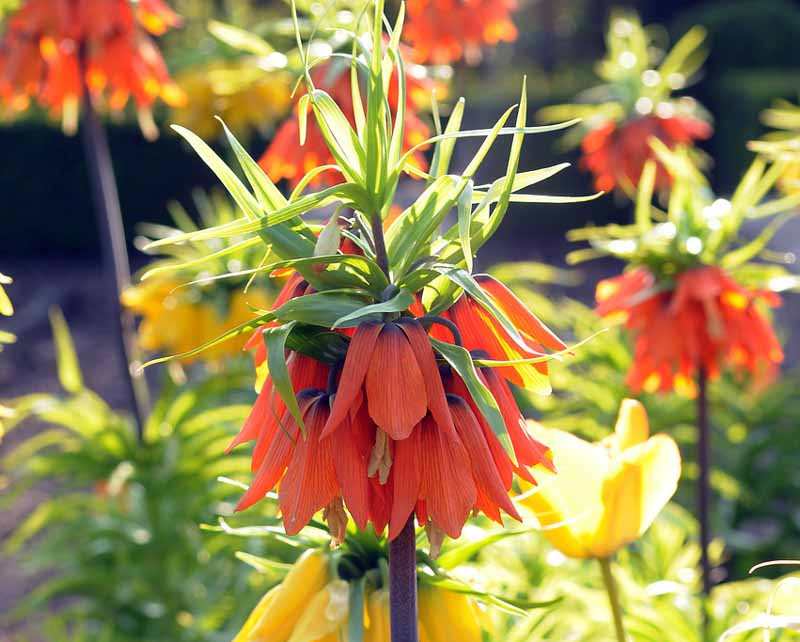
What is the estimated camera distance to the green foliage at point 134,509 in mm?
1923

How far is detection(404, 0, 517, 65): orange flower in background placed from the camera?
260 cm

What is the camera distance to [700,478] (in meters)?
1.40

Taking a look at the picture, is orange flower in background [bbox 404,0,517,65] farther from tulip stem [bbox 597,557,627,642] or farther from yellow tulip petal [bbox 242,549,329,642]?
yellow tulip petal [bbox 242,549,329,642]

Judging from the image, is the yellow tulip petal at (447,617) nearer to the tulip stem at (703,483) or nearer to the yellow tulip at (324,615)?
the yellow tulip at (324,615)

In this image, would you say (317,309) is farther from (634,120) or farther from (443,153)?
(634,120)

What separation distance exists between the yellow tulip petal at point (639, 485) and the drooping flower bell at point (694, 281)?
45 cm

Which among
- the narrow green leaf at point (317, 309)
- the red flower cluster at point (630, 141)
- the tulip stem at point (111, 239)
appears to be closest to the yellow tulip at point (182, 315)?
the tulip stem at point (111, 239)

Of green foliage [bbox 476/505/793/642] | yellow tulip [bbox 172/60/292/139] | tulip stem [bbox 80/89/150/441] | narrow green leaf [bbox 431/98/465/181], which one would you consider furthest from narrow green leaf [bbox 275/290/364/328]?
yellow tulip [bbox 172/60/292/139]

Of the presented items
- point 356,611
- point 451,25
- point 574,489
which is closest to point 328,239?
point 356,611

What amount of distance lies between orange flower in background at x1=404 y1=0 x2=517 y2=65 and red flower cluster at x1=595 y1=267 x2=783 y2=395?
4.43 ft

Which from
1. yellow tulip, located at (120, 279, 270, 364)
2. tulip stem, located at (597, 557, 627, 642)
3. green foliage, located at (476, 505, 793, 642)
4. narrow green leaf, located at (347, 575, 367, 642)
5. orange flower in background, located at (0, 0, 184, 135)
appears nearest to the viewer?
narrow green leaf, located at (347, 575, 367, 642)

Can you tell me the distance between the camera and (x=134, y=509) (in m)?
2.01

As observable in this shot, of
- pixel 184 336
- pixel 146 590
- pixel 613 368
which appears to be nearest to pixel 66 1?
pixel 184 336

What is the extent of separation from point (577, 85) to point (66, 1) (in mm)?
5924
